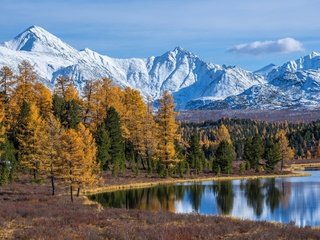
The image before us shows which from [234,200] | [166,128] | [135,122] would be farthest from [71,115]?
[234,200]

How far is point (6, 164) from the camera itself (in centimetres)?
6556

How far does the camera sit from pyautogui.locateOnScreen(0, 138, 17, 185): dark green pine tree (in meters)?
65.1

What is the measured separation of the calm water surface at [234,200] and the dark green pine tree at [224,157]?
1738 centimetres

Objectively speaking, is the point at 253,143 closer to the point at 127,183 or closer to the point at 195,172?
the point at 195,172

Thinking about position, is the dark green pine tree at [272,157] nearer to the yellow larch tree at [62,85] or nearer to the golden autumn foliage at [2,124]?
the yellow larch tree at [62,85]

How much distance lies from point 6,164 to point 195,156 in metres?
46.9

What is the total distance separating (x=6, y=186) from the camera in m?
66.6

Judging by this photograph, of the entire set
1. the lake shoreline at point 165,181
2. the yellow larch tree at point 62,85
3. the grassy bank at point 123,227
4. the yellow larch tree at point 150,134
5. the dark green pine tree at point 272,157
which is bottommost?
the lake shoreline at point 165,181

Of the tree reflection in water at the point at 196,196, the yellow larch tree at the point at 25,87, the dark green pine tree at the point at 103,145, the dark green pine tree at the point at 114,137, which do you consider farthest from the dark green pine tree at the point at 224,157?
the yellow larch tree at the point at 25,87

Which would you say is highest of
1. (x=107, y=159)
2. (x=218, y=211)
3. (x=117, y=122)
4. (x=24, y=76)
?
(x=24, y=76)

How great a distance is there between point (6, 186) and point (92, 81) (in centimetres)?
3302

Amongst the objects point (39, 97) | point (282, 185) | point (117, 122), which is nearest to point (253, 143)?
point (282, 185)

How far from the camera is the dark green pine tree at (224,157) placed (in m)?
104

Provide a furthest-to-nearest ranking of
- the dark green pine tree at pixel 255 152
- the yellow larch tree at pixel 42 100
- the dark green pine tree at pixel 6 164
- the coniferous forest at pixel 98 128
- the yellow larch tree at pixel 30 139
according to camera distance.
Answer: the dark green pine tree at pixel 255 152 → the yellow larch tree at pixel 42 100 → the coniferous forest at pixel 98 128 → the yellow larch tree at pixel 30 139 → the dark green pine tree at pixel 6 164
